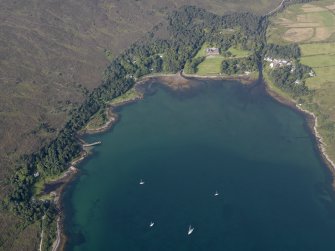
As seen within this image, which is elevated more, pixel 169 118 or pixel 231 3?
pixel 231 3

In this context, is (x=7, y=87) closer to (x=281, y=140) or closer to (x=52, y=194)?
(x=52, y=194)

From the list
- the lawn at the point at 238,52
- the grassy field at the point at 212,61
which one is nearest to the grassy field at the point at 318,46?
the lawn at the point at 238,52

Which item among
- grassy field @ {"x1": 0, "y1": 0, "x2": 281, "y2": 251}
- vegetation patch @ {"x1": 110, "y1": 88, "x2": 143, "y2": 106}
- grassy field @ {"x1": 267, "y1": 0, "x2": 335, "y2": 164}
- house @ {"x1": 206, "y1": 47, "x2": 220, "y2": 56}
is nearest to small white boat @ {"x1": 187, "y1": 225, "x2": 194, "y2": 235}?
grassy field @ {"x1": 0, "y1": 0, "x2": 281, "y2": 251}

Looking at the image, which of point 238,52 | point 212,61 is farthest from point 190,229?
point 238,52

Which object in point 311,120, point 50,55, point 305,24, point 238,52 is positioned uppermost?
point 305,24

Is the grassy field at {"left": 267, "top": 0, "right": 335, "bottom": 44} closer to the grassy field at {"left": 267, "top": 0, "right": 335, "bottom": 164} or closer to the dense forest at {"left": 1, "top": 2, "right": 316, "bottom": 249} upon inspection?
the grassy field at {"left": 267, "top": 0, "right": 335, "bottom": 164}

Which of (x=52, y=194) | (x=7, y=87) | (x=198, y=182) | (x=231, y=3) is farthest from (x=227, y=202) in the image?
(x=231, y=3)

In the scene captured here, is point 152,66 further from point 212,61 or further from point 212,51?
point 212,51
